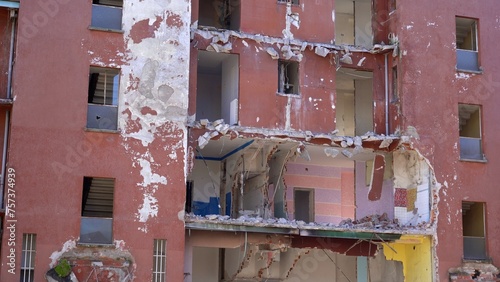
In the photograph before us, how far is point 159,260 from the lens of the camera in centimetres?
2619

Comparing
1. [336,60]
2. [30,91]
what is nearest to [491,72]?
[336,60]

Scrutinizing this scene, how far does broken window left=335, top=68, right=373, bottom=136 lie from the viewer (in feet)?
112

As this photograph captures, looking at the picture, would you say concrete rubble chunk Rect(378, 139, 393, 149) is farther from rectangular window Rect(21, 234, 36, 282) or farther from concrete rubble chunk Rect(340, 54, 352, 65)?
rectangular window Rect(21, 234, 36, 282)

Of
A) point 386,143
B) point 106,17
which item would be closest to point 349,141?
point 386,143

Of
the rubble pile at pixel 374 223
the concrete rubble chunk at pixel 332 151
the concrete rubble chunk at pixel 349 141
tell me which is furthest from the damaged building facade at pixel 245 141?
the concrete rubble chunk at pixel 332 151

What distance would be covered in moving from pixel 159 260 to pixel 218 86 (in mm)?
9783

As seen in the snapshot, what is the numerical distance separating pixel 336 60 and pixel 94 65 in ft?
30.2

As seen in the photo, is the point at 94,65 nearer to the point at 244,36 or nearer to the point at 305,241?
the point at 244,36

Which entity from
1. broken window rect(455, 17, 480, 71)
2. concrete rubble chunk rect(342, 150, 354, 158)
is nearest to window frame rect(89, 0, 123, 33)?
concrete rubble chunk rect(342, 150, 354, 158)

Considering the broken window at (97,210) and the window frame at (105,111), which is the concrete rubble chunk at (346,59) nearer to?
the window frame at (105,111)

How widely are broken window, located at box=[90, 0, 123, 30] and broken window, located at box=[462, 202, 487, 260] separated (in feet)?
47.3

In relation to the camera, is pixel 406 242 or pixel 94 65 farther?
pixel 406 242

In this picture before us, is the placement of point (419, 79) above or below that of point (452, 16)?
below

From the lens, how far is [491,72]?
30922 millimetres
